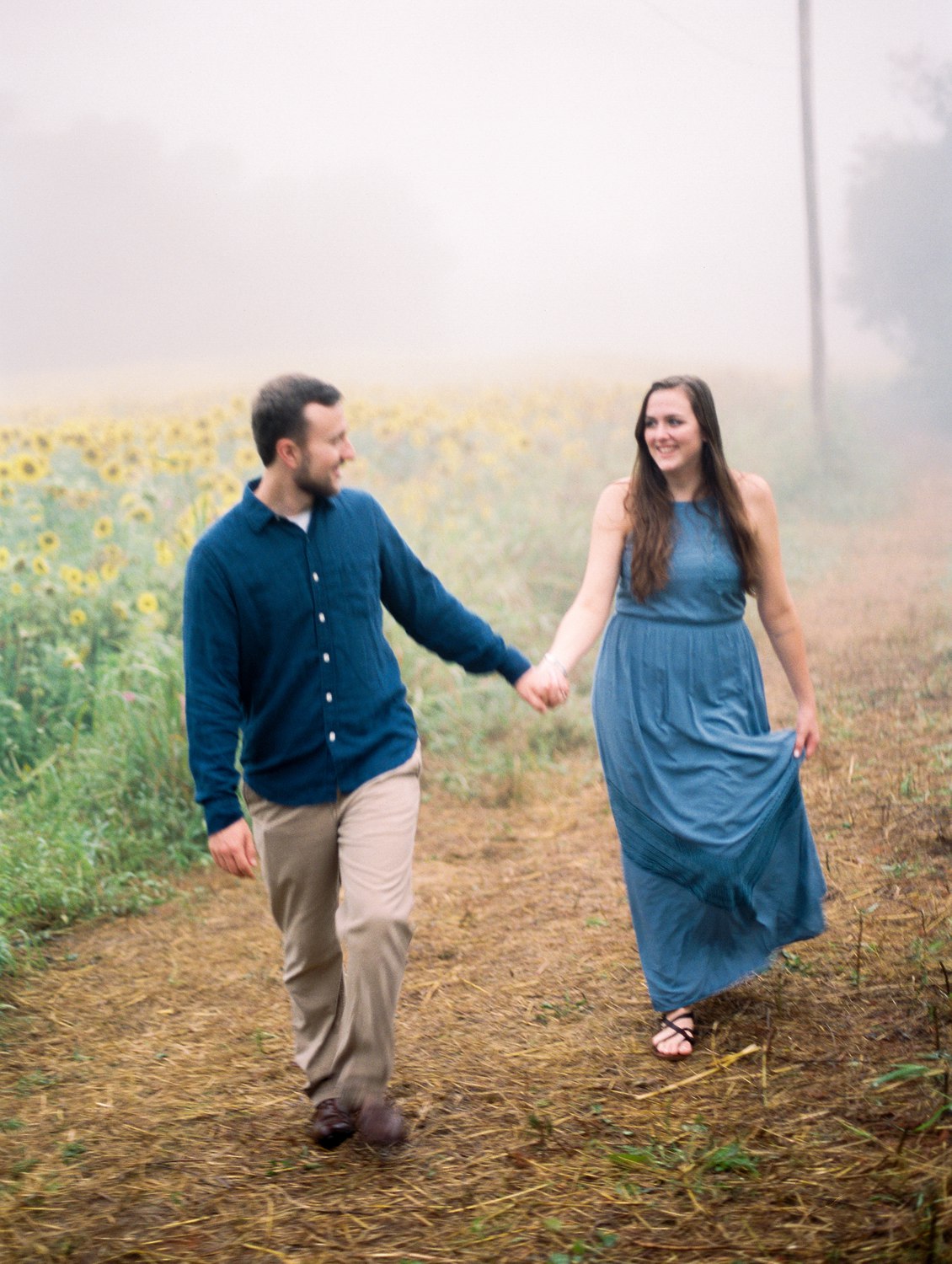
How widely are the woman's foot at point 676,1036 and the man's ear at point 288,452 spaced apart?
1.76 m

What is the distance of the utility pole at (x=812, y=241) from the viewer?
928 cm

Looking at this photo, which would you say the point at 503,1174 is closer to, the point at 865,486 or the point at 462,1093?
the point at 462,1093

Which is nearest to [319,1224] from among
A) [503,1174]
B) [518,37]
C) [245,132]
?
[503,1174]

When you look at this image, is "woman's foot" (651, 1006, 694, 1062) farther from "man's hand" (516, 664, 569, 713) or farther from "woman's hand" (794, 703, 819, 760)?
"man's hand" (516, 664, 569, 713)

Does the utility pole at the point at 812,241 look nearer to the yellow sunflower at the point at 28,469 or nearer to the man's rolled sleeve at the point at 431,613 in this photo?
the yellow sunflower at the point at 28,469

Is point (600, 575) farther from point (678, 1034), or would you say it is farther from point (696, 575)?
point (678, 1034)

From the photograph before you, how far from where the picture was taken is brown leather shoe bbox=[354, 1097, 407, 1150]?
303 cm

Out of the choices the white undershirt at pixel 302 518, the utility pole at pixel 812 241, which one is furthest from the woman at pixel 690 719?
the utility pole at pixel 812 241

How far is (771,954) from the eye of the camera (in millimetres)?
3604

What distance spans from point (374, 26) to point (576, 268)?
7.01 ft

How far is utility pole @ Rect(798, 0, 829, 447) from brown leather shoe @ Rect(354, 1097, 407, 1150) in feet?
25.6

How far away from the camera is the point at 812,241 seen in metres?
9.63

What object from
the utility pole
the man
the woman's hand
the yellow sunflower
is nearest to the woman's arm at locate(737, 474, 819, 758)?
the woman's hand

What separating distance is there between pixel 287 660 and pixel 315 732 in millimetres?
176
